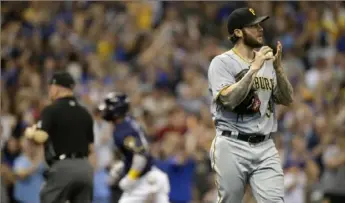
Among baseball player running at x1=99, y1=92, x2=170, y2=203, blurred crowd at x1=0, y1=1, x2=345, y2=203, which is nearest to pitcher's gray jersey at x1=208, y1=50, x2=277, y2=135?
baseball player running at x1=99, y1=92, x2=170, y2=203

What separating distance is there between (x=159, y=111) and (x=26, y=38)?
3.46m

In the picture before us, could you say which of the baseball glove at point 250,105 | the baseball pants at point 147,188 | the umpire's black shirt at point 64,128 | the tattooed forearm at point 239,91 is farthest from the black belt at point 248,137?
the baseball pants at point 147,188

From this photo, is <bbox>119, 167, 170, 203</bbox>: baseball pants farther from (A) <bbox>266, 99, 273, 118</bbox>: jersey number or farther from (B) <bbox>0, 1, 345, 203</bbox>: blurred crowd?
(A) <bbox>266, 99, 273, 118</bbox>: jersey number

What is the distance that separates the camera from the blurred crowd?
51.0ft

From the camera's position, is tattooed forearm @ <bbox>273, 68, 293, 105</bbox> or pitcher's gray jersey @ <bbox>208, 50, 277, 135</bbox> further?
tattooed forearm @ <bbox>273, 68, 293, 105</bbox>

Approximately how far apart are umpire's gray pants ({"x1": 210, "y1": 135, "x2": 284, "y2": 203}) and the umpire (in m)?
2.95

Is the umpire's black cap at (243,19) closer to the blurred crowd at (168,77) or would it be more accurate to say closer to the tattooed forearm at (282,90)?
the tattooed forearm at (282,90)

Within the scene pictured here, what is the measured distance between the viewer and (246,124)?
8734 mm

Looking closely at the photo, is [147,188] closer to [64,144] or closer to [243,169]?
[64,144]

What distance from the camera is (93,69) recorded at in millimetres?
18828

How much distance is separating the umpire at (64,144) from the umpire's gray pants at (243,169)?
295cm

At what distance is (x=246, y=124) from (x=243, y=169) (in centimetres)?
41

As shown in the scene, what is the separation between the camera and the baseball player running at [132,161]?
12.1m

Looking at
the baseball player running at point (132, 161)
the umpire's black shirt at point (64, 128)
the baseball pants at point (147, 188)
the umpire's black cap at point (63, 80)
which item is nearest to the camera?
the umpire's black shirt at point (64, 128)
